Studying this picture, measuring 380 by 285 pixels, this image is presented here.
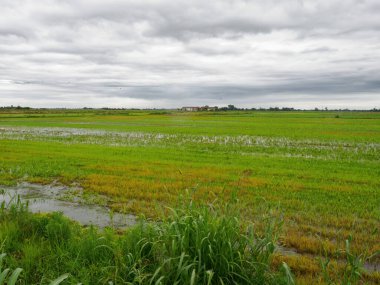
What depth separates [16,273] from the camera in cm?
359

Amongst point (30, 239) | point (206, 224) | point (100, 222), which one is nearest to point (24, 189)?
point (100, 222)

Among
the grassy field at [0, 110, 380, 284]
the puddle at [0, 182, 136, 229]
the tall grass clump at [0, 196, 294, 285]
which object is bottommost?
the puddle at [0, 182, 136, 229]

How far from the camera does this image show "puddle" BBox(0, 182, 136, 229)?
8.59 m

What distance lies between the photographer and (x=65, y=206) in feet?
33.3

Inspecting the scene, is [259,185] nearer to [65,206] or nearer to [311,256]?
[311,256]

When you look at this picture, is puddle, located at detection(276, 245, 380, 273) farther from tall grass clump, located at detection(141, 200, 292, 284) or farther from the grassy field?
tall grass clump, located at detection(141, 200, 292, 284)

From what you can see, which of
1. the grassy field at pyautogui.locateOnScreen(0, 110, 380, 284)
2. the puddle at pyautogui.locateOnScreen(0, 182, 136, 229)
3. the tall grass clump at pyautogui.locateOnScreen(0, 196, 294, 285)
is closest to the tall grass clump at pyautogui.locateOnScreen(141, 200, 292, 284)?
the tall grass clump at pyautogui.locateOnScreen(0, 196, 294, 285)

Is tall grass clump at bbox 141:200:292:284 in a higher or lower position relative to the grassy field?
higher

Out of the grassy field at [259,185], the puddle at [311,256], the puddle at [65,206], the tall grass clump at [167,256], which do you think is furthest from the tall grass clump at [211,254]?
the puddle at [65,206]

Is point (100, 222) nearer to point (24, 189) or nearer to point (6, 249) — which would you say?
point (6, 249)

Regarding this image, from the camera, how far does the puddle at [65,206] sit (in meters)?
8.59

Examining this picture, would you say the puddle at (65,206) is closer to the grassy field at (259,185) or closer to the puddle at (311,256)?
the grassy field at (259,185)

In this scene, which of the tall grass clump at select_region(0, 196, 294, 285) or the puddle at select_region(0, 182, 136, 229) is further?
the puddle at select_region(0, 182, 136, 229)

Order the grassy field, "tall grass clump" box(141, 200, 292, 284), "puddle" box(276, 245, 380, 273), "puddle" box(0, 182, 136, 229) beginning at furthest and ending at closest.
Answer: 1. "puddle" box(0, 182, 136, 229)
2. the grassy field
3. "puddle" box(276, 245, 380, 273)
4. "tall grass clump" box(141, 200, 292, 284)
